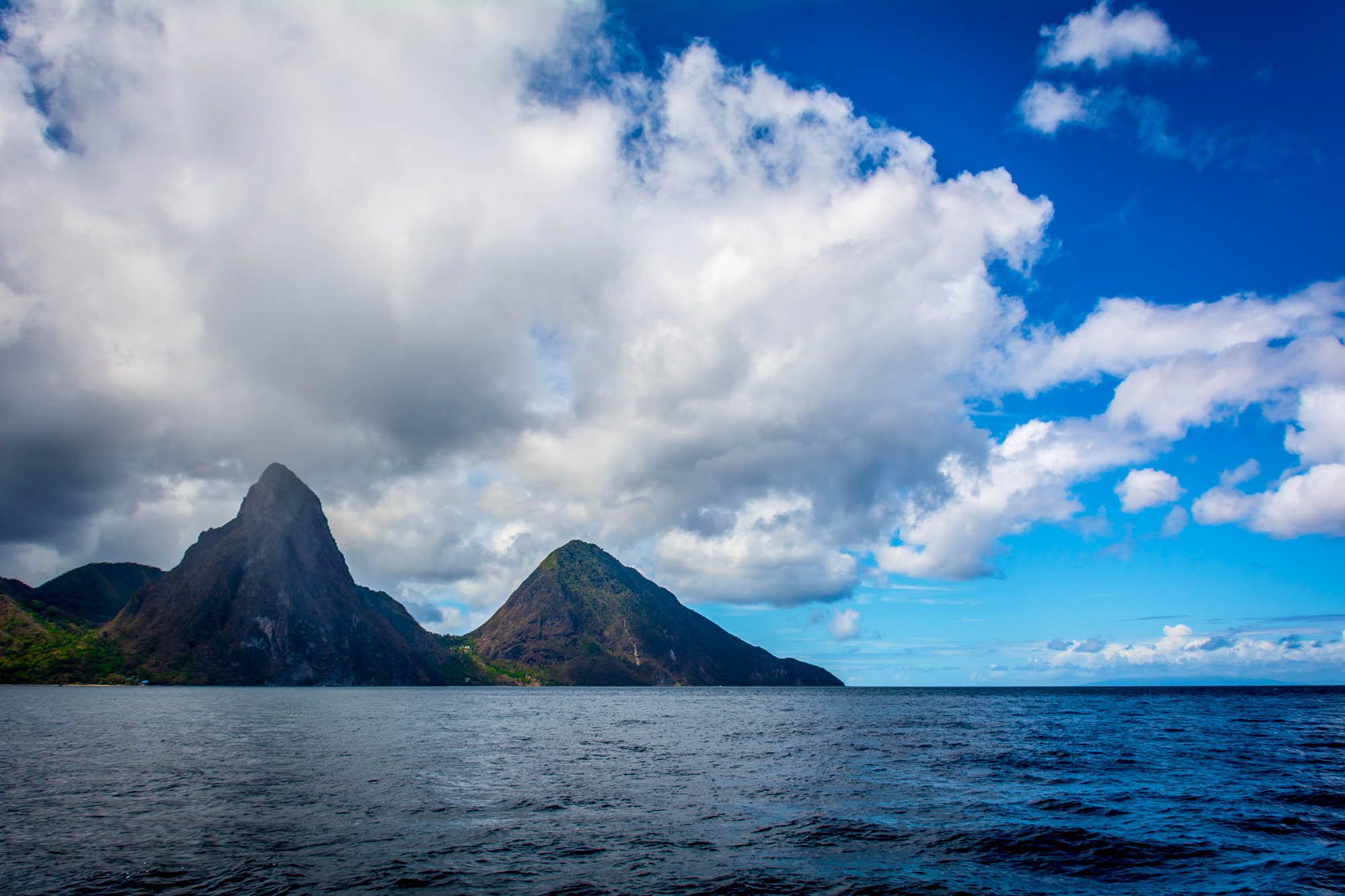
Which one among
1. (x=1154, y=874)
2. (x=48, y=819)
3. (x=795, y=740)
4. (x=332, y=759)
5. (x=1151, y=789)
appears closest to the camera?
(x=1154, y=874)

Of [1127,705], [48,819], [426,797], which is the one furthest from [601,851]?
[1127,705]

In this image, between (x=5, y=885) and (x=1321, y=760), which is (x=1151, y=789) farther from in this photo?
(x=5, y=885)

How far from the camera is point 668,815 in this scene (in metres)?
33.4

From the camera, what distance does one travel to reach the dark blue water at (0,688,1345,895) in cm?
2316

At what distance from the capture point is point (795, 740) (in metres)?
74.3

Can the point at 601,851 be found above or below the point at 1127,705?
above

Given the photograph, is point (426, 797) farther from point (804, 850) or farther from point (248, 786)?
point (804, 850)

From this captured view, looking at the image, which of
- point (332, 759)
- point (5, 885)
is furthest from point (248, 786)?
point (5, 885)

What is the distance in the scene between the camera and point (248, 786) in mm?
40156

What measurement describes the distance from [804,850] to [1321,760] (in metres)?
56.2

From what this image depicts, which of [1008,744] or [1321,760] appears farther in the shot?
[1008,744]

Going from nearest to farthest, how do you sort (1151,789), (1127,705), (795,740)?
(1151,789) < (795,740) < (1127,705)

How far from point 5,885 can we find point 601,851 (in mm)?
19458

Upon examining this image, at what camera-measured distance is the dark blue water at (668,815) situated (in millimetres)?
23156
